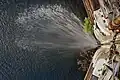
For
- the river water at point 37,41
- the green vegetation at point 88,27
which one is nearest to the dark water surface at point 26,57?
the river water at point 37,41

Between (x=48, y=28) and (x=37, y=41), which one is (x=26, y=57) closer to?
(x=37, y=41)

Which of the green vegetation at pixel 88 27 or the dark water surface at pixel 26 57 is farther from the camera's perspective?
the dark water surface at pixel 26 57

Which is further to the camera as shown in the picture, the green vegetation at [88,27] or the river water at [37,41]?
the river water at [37,41]

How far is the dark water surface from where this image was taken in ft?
6.45

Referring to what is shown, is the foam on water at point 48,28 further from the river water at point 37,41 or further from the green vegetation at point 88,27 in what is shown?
the green vegetation at point 88,27

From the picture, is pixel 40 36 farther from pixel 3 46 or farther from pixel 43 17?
pixel 3 46

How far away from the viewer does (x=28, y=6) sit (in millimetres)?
2037

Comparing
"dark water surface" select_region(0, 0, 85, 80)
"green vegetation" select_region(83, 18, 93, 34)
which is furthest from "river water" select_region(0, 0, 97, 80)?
"green vegetation" select_region(83, 18, 93, 34)

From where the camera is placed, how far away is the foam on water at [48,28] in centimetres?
191

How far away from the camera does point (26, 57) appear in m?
2.02

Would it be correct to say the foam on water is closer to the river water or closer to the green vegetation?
the river water

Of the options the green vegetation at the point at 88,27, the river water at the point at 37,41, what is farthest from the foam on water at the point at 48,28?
the green vegetation at the point at 88,27

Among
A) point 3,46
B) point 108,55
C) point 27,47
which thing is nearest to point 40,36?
point 27,47

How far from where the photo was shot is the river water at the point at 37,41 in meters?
1.94
